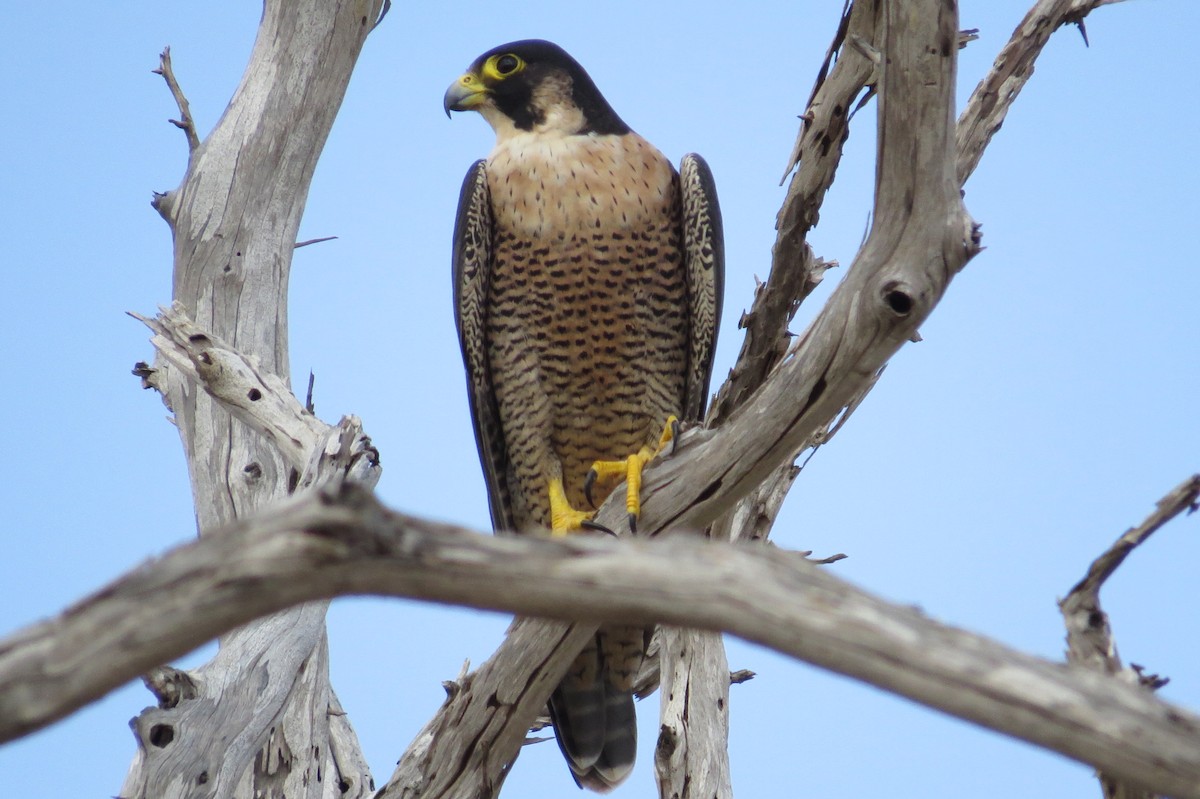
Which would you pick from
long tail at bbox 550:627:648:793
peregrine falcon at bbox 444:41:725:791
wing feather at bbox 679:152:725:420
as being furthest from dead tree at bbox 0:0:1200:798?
wing feather at bbox 679:152:725:420

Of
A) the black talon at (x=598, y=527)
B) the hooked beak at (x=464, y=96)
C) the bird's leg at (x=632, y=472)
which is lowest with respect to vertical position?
the black talon at (x=598, y=527)

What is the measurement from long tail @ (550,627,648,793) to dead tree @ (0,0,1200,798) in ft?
0.54

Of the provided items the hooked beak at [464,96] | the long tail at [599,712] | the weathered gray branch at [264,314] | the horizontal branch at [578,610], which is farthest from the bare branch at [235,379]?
the horizontal branch at [578,610]

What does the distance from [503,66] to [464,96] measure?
183 mm

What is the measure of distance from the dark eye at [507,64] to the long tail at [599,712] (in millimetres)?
2088

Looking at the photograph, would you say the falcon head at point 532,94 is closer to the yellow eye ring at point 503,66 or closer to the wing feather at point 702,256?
the yellow eye ring at point 503,66

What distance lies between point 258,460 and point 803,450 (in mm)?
1858

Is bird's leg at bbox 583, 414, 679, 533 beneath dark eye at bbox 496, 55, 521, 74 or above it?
beneath

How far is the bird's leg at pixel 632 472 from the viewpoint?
10.9 ft

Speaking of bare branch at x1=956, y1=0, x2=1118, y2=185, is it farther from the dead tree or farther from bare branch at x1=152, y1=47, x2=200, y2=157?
bare branch at x1=152, y1=47, x2=200, y2=157

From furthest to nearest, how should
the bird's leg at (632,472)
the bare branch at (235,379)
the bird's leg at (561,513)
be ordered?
the bird's leg at (561,513) → the bare branch at (235,379) → the bird's leg at (632,472)

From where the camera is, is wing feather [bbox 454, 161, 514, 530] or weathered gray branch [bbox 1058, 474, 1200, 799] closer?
weathered gray branch [bbox 1058, 474, 1200, 799]

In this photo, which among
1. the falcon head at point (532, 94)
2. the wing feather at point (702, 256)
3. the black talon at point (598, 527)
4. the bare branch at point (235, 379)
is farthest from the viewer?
the falcon head at point (532, 94)

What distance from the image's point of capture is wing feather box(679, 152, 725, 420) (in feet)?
13.9
